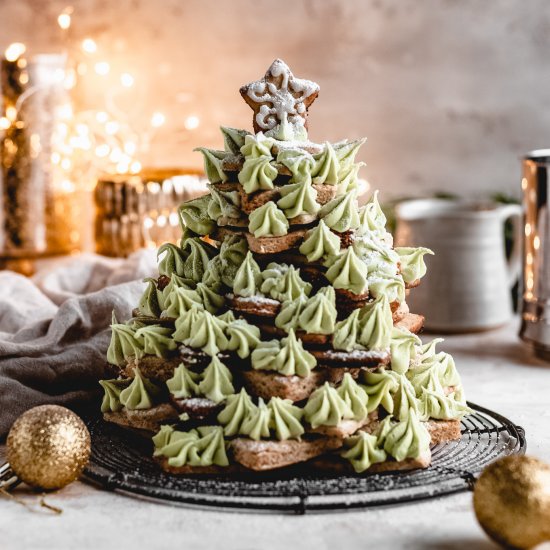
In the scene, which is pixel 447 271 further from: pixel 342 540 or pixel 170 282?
pixel 342 540

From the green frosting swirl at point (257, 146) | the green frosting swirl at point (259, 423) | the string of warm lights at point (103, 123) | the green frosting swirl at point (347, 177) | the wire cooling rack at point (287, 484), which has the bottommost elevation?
the wire cooling rack at point (287, 484)

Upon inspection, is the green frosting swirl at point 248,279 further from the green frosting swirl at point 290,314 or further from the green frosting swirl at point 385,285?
the green frosting swirl at point 385,285

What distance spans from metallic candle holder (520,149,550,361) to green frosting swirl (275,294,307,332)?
3.09 ft

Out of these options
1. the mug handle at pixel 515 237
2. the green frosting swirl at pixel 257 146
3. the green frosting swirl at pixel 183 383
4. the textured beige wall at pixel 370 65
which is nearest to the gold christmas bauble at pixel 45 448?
the green frosting swirl at pixel 183 383

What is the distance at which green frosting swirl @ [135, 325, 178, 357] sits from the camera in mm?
1430

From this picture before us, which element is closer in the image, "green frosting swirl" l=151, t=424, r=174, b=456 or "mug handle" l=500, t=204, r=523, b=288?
"green frosting swirl" l=151, t=424, r=174, b=456

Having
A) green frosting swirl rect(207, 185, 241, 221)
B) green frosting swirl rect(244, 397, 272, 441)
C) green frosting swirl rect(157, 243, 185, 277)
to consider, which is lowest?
green frosting swirl rect(244, 397, 272, 441)

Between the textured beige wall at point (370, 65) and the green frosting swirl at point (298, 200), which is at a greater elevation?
the textured beige wall at point (370, 65)

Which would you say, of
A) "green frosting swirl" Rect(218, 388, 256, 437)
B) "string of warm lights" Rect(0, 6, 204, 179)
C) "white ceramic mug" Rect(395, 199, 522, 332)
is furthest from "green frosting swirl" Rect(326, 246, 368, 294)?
"string of warm lights" Rect(0, 6, 204, 179)

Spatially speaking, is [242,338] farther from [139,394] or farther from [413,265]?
[413,265]

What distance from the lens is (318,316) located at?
1.33m

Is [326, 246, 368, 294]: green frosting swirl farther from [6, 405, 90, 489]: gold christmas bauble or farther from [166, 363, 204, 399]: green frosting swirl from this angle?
[6, 405, 90, 489]: gold christmas bauble

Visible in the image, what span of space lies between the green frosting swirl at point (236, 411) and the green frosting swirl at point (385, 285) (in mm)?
245

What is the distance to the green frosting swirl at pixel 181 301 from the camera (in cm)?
141
